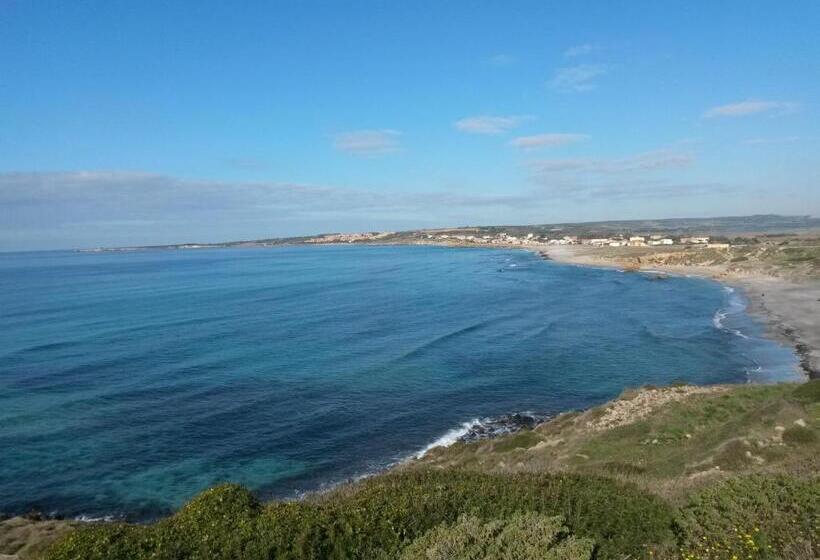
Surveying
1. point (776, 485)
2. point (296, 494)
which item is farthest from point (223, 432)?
point (776, 485)

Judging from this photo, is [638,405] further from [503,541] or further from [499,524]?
[503,541]

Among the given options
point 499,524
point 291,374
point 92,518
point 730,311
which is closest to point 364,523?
point 499,524

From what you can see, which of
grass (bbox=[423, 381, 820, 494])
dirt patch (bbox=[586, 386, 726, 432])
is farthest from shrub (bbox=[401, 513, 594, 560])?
dirt patch (bbox=[586, 386, 726, 432])

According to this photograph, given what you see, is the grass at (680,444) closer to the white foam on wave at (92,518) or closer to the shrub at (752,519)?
the shrub at (752,519)

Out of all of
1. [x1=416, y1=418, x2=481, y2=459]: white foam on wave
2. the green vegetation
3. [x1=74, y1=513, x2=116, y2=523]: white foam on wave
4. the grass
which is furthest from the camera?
[x1=416, y1=418, x2=481, y2=459]: white foam on wave

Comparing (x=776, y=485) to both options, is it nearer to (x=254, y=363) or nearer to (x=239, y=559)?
(x=239, y=559)

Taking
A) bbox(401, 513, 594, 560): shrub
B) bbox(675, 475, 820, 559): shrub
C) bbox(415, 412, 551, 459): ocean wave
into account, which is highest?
bbox(401, 513, 594, 560): shrub

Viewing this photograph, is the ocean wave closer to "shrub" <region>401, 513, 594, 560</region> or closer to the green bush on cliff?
the green bush on cliff
